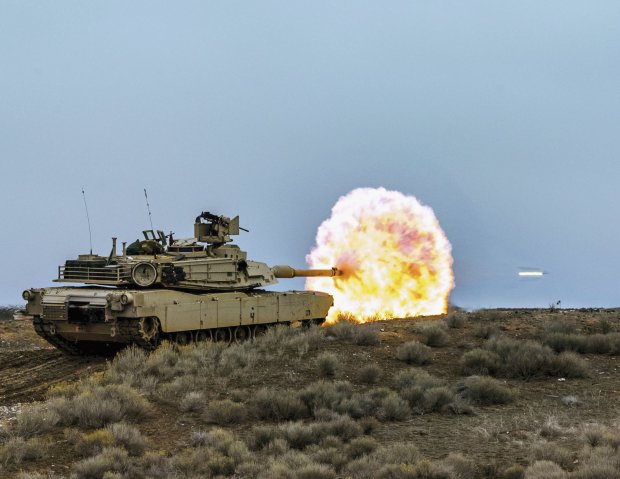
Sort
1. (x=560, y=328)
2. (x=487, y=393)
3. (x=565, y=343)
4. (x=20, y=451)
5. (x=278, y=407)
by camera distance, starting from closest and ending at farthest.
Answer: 1. (x=20, y=451)
2. (x=278, y=407)
3. (x=487, y=393)
4. (x=565, y=343)
5. (x=560, y=328)

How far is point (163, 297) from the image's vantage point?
2306 cm

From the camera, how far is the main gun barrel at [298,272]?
97.3 feet

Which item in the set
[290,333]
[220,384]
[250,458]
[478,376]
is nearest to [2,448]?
[250,458]

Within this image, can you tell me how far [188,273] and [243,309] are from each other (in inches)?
91.3

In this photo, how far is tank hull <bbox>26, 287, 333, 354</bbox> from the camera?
2225 centimetres

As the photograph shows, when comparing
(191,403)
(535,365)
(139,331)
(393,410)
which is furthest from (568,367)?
(139,331)

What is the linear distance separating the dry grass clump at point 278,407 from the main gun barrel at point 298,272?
531 inches

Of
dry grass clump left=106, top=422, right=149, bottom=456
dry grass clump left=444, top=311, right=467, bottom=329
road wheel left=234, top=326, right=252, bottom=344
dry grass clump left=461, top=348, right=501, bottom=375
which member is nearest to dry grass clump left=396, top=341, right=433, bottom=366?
dry grass clump left=461, top=348, right=501, bottom=375

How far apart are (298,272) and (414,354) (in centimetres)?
1137

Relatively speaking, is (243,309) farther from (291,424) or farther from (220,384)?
(291,424)

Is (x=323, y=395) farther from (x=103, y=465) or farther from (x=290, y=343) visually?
(x=290, y=343)

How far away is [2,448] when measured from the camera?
13.0m

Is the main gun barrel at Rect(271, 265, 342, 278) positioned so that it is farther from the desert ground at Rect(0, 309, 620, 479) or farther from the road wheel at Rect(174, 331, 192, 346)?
the desert ground at Rect(0, 309, 620, 479)

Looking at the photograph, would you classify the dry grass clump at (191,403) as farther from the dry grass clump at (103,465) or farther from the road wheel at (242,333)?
the road wheel at (242,333)
